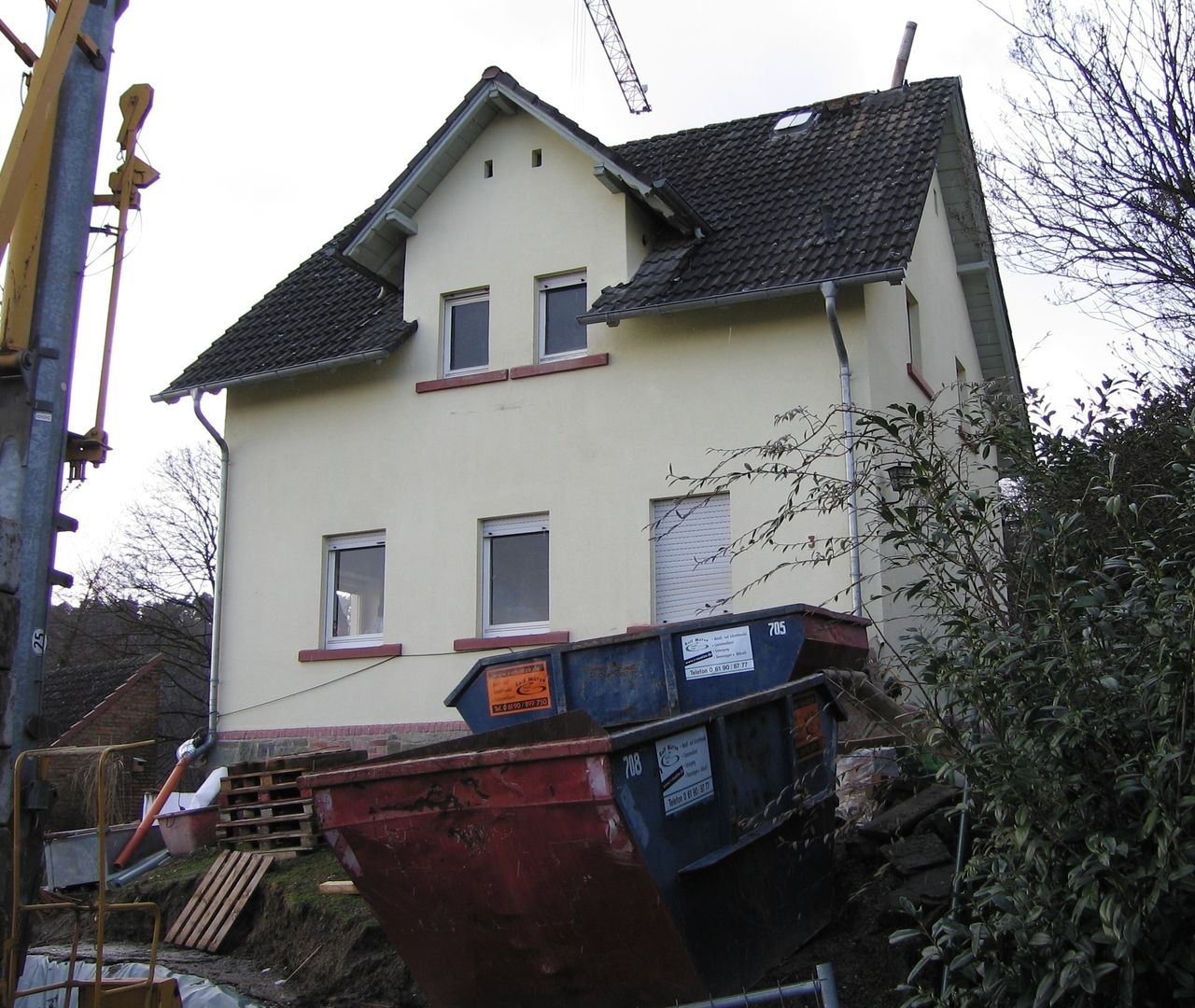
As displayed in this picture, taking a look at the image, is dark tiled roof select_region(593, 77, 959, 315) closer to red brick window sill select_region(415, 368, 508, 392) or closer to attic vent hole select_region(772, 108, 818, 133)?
attic vent hole select_region(772, 108, 818, 133)

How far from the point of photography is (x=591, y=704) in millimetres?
9633

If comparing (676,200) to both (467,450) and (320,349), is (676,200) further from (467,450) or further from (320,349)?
(320,349)

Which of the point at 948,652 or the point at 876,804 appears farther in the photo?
the point at 876,804

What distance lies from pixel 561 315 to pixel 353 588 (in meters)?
3.91

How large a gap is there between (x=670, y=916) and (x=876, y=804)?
9.83 ft

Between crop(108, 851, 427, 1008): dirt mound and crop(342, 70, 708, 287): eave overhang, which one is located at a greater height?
crop(342, 70, 708, 287): eave overhang

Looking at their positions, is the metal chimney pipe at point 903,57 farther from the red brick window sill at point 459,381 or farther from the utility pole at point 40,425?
the utility pole at point 40,425

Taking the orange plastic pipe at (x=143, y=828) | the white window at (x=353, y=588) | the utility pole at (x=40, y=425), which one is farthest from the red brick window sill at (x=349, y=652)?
the utility pole at (x=40, y=425)

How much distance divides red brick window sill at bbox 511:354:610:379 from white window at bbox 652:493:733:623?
1661 mm

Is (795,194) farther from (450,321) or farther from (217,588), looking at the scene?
(217,588)

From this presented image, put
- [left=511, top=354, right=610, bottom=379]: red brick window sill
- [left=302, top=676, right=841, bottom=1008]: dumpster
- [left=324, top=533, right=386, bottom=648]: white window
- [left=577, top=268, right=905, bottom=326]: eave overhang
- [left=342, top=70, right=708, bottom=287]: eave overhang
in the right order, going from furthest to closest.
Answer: [left=324, top=533, right=386, bottom=648]: white window → [left=342, top=70, right=708, bottom=287]: eave overhang → [left=511, top=354, right=610, bottom=379]: red brick window sill → [left=577, top=268, right=905, bottom=326]: eave overhang → [left=302, top=676, right=841, bottom=1008]: dumpster

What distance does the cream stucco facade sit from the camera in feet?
42.2

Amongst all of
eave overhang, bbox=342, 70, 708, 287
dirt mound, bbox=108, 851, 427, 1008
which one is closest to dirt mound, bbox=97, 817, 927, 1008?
dirt mound, bbox=108, 851, 427, 1008

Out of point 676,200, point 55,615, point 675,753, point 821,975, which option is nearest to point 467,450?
point 676,200
